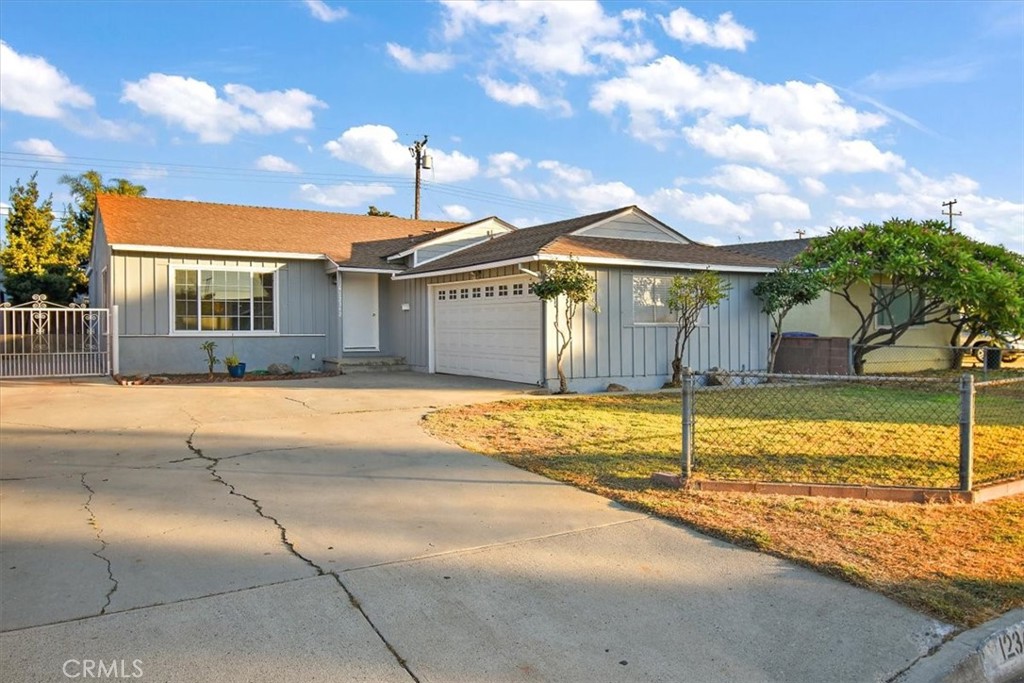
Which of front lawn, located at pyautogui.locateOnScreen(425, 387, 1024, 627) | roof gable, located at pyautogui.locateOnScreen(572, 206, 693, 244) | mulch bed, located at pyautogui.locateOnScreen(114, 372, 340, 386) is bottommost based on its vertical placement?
front lawn, located at pyautogui.locateOnScreen(425, 387, 1024, 627)

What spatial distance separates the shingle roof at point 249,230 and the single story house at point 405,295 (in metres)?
0.08

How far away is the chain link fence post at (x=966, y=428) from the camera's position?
5230 millimetres

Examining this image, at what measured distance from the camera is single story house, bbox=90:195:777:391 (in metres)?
14.3

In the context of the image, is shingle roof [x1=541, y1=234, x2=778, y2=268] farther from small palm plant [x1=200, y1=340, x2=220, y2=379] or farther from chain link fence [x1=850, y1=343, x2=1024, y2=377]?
small palm plant [x1=200, y1=340, x2=220, y2=379]

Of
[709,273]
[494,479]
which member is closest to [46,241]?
[709,273]

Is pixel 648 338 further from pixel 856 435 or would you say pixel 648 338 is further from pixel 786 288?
pixel 856 435

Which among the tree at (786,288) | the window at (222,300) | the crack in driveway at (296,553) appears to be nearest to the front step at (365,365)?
the window at (222,300)

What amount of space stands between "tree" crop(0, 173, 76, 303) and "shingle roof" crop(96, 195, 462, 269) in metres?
8.43

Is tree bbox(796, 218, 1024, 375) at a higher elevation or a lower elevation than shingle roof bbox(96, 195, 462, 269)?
lower

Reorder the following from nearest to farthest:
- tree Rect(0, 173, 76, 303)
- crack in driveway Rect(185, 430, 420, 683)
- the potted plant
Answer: crack in driveway Rect(185, 430, 420, 683), the potted plant, tree Rect(0, 173, 76, 303)

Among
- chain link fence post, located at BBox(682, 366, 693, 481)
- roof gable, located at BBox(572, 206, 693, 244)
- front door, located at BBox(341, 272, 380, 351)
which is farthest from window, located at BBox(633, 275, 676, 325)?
chain link fence post, located at BBox(682, 366, 693, 481)

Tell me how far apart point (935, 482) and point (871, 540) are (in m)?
2.03

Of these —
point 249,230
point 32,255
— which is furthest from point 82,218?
point 249,230

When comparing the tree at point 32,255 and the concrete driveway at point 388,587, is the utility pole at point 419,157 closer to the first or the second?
the tree at point 32,255
